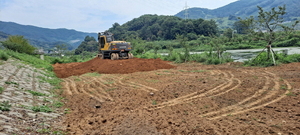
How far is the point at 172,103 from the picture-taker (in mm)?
5348

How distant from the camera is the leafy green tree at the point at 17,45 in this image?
21.7m

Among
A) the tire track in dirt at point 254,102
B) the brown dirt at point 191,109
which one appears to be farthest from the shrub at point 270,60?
the tire track in dirt at point 254,102

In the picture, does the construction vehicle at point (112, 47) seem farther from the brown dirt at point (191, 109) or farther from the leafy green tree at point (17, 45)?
the brown dirt at point (191, 109)

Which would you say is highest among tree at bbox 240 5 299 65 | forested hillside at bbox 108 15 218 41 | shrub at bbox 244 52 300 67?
forested hillside at bbox 108 15 218 41

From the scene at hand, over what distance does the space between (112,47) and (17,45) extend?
12.0 m

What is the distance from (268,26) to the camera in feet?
37.8

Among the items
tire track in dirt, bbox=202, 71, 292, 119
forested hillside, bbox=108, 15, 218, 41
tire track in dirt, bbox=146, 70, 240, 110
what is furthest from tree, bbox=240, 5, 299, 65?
forested hillside, bbox=108, 15, 218, 41

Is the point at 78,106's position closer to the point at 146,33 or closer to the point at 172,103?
the point at 172,103

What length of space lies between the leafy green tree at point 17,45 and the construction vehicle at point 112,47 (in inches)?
375

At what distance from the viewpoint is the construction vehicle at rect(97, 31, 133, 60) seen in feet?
60.7

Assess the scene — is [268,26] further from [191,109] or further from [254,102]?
[191,109]

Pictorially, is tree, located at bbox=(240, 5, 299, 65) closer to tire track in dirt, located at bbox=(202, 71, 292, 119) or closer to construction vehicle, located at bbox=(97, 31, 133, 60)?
tire track in dirt, located at bbox=(202, 71, 292, 119)

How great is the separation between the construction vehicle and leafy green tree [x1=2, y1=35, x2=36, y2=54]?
9522 millimetres

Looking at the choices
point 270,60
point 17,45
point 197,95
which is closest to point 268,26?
point 270,60
